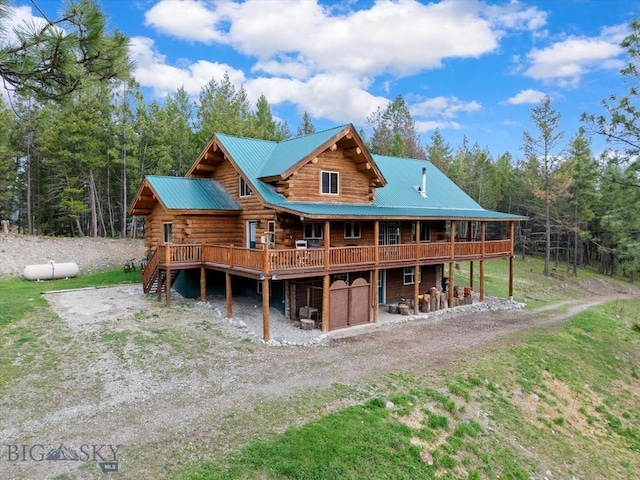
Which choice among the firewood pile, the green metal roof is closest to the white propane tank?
the green metal roof

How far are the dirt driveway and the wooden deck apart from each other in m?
2.20

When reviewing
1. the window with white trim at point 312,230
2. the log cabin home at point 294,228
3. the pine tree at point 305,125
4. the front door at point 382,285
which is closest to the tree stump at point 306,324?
the log cabin home at point 294,228

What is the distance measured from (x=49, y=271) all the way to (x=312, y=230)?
52.3 feet

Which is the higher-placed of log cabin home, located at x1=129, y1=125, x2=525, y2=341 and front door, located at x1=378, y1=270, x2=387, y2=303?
log cabin home, located at x1=129, y1=125, x2=525, y2=341


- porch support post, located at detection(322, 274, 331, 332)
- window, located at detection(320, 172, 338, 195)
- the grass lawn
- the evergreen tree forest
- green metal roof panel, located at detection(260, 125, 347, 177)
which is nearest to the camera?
the grass lawn

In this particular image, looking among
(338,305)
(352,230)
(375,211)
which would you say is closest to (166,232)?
(352,230)

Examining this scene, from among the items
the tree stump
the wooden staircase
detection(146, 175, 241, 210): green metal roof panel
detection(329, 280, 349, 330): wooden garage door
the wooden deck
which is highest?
detection(146, 175, 241, 210): green metal roof panel

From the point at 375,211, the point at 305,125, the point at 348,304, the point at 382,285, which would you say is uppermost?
the point at 305,125

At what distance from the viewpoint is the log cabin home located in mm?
16375

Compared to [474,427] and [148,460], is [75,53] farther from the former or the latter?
[474,427]

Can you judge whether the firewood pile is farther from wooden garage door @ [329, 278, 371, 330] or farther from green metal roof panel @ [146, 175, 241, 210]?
green metal roof panel @ [146, 175, 241, 210]

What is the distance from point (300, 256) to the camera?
15391 mm

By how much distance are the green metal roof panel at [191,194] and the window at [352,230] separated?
5.30m

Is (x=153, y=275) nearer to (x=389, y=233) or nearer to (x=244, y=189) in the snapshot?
(x=244, y=189)
